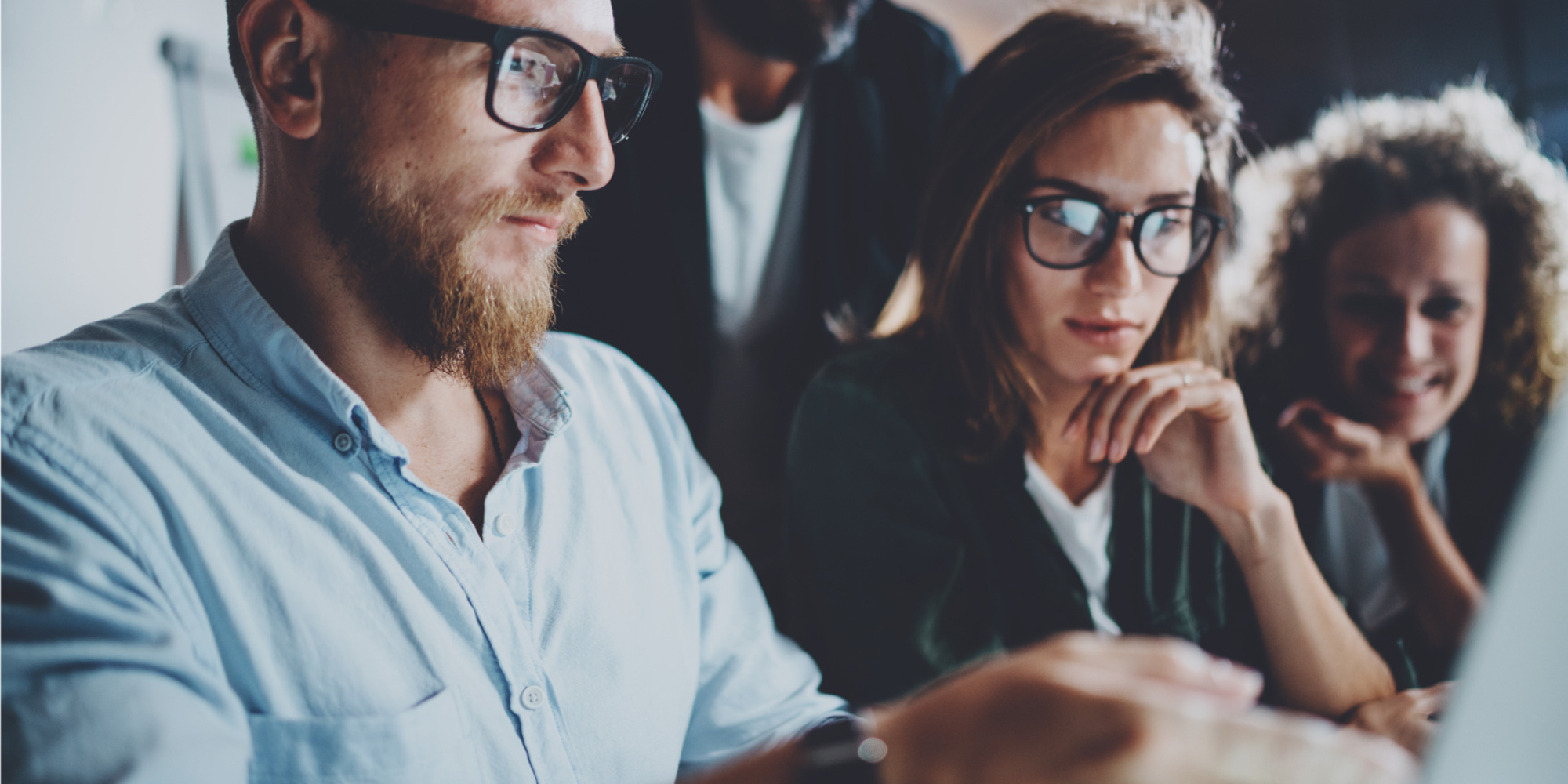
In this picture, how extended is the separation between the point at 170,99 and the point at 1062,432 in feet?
4.49

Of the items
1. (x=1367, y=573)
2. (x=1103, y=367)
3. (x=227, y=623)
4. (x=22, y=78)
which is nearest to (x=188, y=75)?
(x=22, y=78)

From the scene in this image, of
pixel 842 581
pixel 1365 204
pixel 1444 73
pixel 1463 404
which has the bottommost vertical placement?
pixel 842 581

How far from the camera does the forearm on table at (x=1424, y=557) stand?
3.26 feet

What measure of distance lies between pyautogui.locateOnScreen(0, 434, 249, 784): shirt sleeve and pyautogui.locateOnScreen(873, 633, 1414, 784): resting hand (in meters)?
0.38

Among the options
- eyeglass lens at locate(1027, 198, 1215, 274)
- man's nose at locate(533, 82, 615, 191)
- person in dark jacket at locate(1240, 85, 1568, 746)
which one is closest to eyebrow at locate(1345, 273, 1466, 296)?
person in dark jacket at locate(1240, 85, 1568, 746)

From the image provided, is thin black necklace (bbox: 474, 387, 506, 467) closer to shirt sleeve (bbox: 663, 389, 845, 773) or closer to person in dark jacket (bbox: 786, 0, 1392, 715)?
shirt sleeve (bbox: 663, 389, 845, 773)

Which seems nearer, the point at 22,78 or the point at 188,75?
the point at 22,78

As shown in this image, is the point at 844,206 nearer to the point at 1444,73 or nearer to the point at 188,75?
the point at 1444,73

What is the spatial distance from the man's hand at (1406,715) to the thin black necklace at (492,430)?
821 mm

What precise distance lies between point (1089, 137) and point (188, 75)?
1.30 meters

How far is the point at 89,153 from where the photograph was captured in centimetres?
105

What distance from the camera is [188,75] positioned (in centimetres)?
129

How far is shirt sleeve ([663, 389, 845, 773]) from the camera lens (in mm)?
817

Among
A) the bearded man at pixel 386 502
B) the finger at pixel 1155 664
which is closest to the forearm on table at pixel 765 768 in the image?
the bearded man at pixel 386 502
